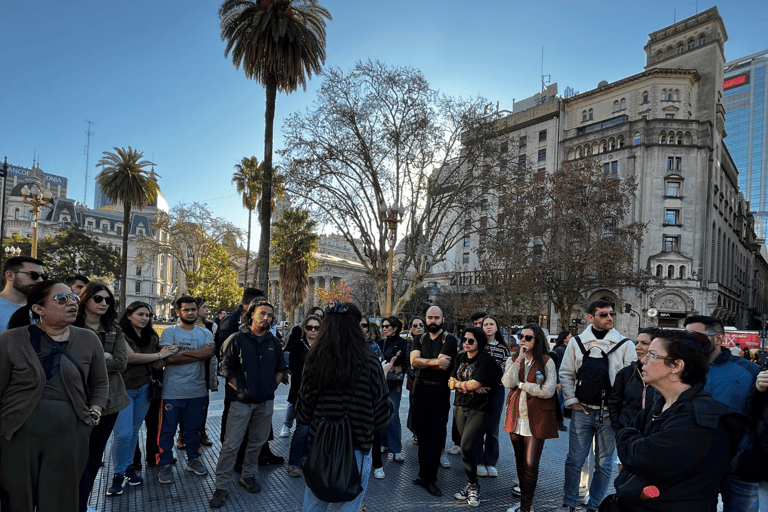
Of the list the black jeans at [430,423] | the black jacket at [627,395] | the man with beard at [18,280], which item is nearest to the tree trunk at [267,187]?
the black jeans at [430,423]

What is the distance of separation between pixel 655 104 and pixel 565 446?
48.8 metres

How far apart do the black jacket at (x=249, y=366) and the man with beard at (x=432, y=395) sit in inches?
68.9

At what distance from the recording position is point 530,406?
4.82 m

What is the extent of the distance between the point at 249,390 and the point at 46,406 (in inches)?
77.6

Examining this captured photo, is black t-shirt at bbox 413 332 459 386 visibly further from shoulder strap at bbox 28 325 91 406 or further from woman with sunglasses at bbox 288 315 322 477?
shoulder strap at bbox 28 325 91 406

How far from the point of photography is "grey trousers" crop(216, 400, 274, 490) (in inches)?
189

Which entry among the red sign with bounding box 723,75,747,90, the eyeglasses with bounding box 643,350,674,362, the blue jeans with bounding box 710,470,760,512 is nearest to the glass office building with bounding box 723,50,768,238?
the red sign with bounding box 723,75,747,90

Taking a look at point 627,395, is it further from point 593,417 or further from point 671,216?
point 671,216

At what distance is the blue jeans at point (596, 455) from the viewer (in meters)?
4.60

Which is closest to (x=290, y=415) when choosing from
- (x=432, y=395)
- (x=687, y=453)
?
(x=432, y=395)

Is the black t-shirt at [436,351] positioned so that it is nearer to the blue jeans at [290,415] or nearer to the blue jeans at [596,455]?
the blue jeans at [596,455]

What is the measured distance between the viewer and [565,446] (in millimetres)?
7500

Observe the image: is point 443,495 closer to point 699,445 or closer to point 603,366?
point 603,366

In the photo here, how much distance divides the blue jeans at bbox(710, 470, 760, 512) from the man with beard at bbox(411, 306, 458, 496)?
2.57m
